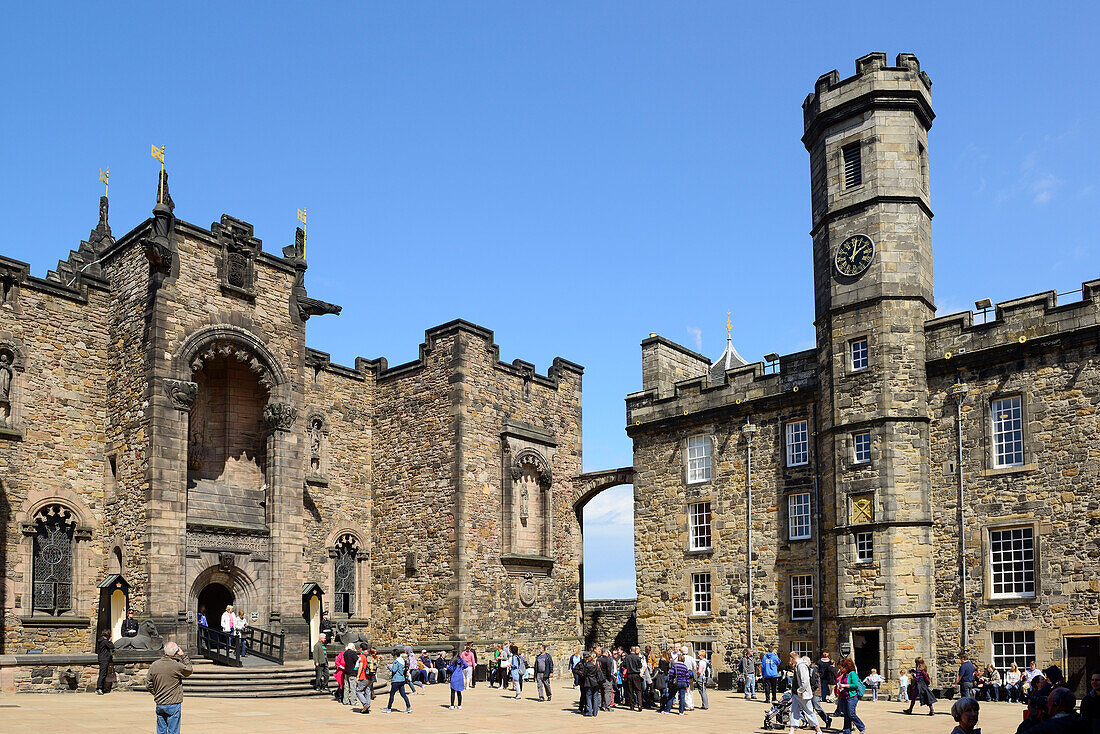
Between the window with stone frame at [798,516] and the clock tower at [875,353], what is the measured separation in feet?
3.21

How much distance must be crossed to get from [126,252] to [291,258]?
4337 millimetres

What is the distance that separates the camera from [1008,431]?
24828 millimetres

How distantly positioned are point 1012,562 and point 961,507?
169 cm

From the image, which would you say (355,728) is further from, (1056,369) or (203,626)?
(1056,369)

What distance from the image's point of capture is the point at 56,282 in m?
25.9

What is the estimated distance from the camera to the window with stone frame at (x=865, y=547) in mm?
25391

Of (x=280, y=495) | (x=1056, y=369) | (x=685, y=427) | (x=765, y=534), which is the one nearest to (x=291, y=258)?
(x=280, y=495)

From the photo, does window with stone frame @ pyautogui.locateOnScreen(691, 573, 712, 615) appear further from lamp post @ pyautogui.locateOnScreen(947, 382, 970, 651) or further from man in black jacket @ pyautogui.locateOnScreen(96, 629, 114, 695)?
man in black jacket @ pyautogui.locateOnScreen(96, 629, 114, 695)

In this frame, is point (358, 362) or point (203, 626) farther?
point (358, 362)

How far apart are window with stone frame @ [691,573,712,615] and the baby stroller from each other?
11.8 metres

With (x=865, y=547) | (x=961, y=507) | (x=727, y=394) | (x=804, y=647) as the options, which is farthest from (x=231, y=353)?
(x=961, y=507)

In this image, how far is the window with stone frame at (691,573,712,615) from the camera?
2992 centimetres

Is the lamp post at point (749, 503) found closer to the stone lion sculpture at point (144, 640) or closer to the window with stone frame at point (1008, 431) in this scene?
the window with stone frame at point (1008, 431)

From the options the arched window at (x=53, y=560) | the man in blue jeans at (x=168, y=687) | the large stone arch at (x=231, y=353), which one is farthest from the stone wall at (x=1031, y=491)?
the arched window at (x=53, y=560)
